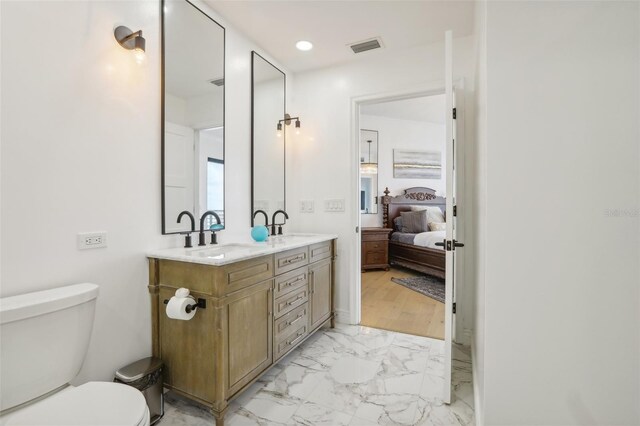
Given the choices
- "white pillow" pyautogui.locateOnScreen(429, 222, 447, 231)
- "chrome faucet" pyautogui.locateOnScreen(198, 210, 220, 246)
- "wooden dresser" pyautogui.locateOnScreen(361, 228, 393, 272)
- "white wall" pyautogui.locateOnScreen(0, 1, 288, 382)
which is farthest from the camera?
"white pillow" pyautogui.locateOnScreen(429, 222, 447, 231)

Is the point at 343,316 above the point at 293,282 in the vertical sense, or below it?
below

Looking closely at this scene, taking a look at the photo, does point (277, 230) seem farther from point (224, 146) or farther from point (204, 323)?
point (204, 323)

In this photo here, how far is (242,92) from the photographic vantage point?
2553 mm

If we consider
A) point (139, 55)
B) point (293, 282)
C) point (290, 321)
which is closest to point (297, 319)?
point (290, 321)

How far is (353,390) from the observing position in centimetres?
194

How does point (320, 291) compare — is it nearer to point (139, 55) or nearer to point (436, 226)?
point (139, 55)

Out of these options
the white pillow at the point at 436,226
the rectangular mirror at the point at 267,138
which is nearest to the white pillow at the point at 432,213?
the white pillow at the point at 436,226

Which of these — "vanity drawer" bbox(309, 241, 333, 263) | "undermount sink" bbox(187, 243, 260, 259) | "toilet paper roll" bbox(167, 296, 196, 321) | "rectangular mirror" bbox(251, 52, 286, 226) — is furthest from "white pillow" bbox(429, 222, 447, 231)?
"toilet paper roll" bbox(167, 296, 196, 321)

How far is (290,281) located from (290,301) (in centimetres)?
15

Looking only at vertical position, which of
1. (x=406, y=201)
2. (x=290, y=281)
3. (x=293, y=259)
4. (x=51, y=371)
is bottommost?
(x=51, y=371)

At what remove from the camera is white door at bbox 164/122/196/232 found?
191 cm

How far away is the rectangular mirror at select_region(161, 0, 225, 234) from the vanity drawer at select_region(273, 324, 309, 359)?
1.04m

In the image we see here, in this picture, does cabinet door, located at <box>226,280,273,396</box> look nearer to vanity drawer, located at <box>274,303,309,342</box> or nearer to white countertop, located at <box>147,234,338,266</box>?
vanity drawer, located at <box>274,303,309,342</box>

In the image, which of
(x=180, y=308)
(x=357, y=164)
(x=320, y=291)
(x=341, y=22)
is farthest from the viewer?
(x=357, y=164)
